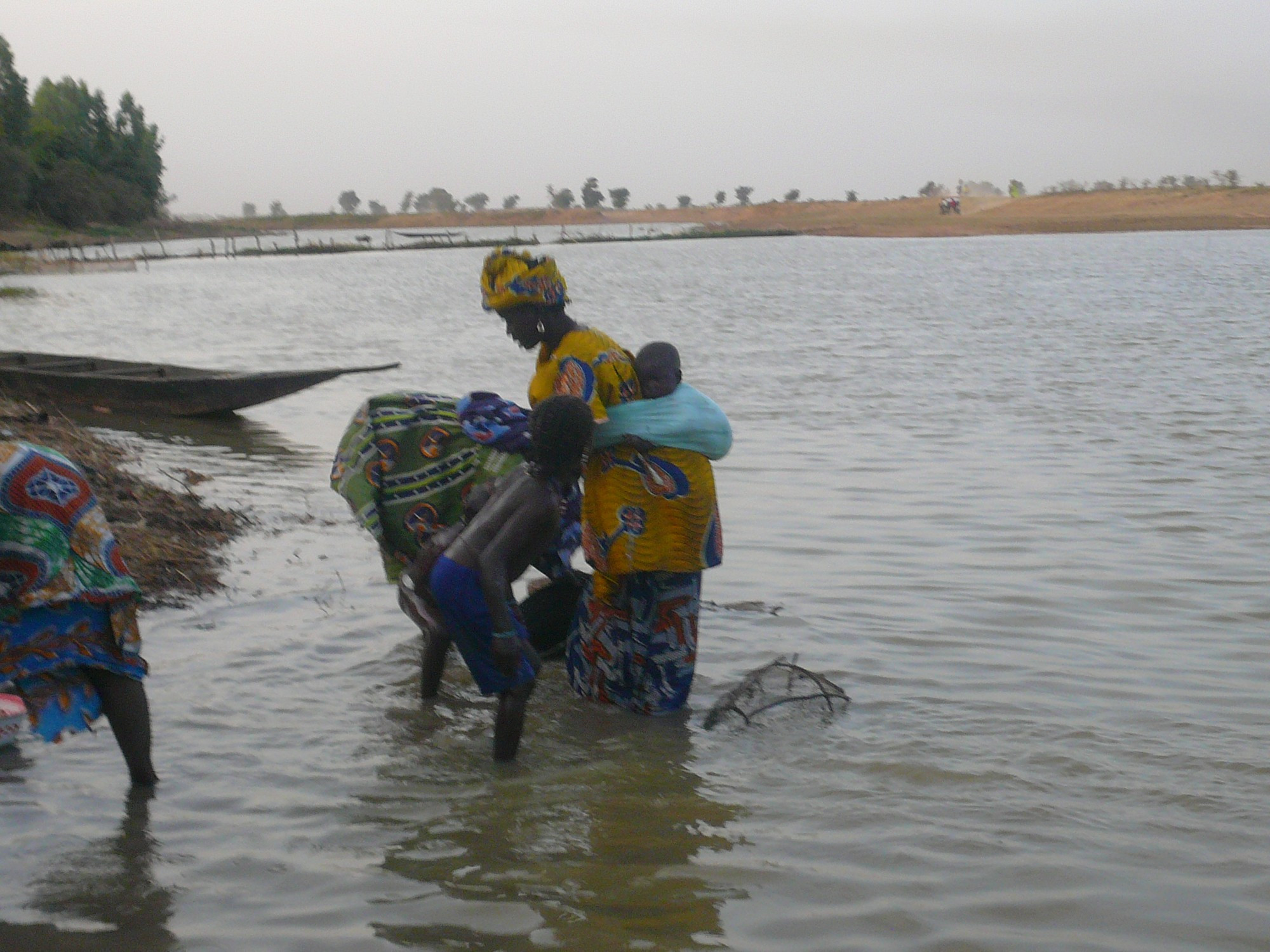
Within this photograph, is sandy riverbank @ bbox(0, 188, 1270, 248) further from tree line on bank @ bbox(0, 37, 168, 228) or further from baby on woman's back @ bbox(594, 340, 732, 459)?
baby on woman's back @ bbox(594, 340, 732, 459)

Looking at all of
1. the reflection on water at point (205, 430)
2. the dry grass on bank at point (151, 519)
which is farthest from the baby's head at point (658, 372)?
the reflection on water at point (205, 430)

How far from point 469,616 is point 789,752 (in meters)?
1.23

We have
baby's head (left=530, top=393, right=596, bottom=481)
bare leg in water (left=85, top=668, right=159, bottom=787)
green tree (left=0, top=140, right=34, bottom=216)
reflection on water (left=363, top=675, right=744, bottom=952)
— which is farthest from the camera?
green tree (left=0, top=140, right=34, bottom=216)

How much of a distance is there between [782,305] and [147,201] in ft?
232

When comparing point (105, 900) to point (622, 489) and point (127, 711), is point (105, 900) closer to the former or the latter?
point (127, 711)

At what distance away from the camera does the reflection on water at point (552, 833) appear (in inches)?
122

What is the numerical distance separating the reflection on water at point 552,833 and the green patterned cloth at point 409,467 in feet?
2.27

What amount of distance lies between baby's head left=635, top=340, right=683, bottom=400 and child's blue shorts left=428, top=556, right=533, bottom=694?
0.85m

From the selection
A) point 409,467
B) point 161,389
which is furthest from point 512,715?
point 161,389

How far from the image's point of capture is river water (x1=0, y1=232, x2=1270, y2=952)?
3.16 metres

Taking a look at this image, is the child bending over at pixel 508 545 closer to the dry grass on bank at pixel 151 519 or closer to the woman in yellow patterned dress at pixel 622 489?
the woman in yellow patterned dress at pixel 622 489

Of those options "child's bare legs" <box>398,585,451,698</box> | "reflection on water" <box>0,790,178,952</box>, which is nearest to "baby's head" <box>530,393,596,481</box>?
"child's bare legs" <box>398,585,451,698</box>

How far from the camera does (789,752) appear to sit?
4.19 m

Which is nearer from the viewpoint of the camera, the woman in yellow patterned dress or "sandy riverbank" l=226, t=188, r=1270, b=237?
the woman in yellow patterned dress
